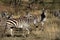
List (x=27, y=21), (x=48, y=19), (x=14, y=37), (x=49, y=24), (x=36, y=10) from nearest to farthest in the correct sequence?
(x=14, y=37), (x=27, y=21), (x=49, y=24), (x=48, y=19), (x=36, y=10)

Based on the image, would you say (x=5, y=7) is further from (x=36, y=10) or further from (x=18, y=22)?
(x=18, y=22)

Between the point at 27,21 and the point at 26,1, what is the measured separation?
22.4 ft

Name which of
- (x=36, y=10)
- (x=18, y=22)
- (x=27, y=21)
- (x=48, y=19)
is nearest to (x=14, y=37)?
(x=18, y=22)

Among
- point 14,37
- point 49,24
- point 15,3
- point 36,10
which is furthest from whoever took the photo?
point 15,3

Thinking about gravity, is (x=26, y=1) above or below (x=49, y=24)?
above

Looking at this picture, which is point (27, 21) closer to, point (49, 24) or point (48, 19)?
point (49, 24)

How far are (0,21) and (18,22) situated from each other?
3.75ft

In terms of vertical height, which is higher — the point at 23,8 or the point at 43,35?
the point at 23,8

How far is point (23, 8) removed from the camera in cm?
1648

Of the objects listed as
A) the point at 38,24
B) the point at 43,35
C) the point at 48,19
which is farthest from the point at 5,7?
the point at 43,35

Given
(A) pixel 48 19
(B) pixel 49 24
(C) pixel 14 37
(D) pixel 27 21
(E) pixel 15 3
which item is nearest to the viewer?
(C) pixel 14 37

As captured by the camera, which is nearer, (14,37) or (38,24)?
(14,37)

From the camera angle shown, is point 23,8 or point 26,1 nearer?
point 23,8

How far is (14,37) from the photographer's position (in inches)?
389
